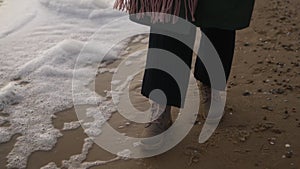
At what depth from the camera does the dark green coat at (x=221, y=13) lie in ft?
5.99

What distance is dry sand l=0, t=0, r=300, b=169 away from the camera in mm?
2006

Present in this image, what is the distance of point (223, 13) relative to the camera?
185 cm

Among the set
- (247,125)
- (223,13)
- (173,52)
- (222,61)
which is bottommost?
(247,125)

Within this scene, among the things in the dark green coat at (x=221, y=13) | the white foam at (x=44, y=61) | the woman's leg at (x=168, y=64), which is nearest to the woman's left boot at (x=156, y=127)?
the woman's leg at (x=168, y=64)

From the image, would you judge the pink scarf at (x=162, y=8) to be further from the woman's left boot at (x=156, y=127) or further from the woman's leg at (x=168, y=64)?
the woman's left boot at (x=156, y=127)

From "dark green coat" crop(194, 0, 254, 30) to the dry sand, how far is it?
517mm

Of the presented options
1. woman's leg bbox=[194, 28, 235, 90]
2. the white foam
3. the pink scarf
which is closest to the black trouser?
woman's leg bbox=[194, 28, 235, 90]

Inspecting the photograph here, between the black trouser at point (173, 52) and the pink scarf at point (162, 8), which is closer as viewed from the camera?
the pink scarf at point (162, 8)

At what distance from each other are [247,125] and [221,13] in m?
0.61

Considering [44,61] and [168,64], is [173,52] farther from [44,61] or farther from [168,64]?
[44,61]

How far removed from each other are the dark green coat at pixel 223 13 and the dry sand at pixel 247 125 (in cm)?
52

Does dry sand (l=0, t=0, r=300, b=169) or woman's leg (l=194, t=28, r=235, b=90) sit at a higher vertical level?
woman's leg (l=194, t=28, r=235, b=90)

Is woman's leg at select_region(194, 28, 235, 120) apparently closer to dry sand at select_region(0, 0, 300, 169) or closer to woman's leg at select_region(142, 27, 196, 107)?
dry sand at select_region(0, 0, 300, 169)

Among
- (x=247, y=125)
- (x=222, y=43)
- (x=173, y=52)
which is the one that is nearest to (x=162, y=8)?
(x=173, y=52)
